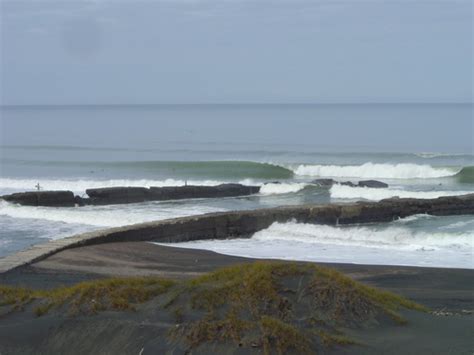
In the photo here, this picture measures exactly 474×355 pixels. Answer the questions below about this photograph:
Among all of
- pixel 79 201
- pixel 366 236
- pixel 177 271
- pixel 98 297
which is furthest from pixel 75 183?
pixel 98 297

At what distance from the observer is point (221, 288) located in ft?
26.8

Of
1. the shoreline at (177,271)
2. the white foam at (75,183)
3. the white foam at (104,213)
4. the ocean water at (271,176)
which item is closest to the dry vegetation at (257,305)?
the shoreline at (177,271)

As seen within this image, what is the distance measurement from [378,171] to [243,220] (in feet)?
83.0

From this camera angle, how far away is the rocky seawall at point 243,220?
628 inches

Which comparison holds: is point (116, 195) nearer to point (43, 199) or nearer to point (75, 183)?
point (43, 199)

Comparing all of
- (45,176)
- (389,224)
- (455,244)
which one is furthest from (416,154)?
(455,244)

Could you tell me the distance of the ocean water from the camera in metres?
18.7

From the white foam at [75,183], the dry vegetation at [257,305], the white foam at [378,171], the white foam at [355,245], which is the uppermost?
the white foam at [378,171]

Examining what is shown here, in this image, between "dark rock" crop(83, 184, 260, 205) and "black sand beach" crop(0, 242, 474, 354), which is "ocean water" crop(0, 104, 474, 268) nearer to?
"dark rock" crop(83, 184, 260, 205)

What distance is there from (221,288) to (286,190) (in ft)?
84.8

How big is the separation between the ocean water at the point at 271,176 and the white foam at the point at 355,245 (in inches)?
1.0

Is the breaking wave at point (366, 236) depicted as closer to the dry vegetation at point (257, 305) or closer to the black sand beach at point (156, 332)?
the black sand beach at point (156, 332)

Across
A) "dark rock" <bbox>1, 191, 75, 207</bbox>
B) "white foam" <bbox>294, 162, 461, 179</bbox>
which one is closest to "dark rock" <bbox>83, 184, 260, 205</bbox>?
"dark rock" <bbox>1, 191, 75, 207</bbox>

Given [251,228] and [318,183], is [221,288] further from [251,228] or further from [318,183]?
[318,183]
